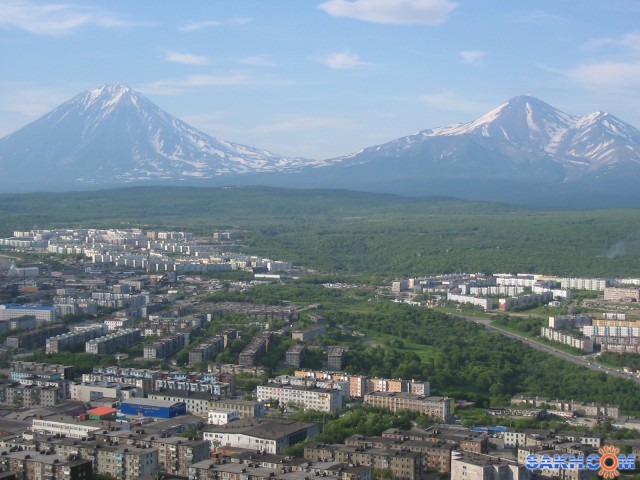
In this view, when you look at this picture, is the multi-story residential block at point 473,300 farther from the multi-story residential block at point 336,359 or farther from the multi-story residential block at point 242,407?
the multi-story residential block at point 242,407

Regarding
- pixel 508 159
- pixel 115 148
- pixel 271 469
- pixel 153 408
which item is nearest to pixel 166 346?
pixel 153 408

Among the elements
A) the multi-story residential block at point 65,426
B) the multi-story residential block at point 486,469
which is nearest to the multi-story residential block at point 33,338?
the multi-story residential block at point 65,426

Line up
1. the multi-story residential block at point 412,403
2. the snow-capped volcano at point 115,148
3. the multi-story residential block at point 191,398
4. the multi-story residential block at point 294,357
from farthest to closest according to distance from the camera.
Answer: the snow-capped volcano at point 115,148 < the multi-story residential block at point 294,357 < the multi-story residential block at point 412,403 < the multi-story residential block at point 191,398

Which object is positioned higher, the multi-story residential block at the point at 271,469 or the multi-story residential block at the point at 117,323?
the multi-story residential block at the point at 117,323

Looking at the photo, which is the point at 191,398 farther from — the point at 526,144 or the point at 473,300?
the point at 526,144

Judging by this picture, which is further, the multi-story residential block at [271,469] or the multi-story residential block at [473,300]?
the multi-story residential block at [473,300]

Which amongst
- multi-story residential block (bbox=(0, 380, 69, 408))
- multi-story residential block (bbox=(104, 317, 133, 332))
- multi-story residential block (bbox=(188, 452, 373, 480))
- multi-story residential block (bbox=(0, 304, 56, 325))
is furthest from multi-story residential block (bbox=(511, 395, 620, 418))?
multi-story residential block (bbox=(0, 304, 56, 325))

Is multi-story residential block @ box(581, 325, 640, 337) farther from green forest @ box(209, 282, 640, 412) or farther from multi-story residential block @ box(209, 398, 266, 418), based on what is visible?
multi-story residential block @ box(209, 398, 266, 418)

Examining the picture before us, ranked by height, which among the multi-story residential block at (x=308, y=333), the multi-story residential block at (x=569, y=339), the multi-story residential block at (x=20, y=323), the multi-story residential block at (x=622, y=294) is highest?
the multi-story residential block at (x=622, y=294)
